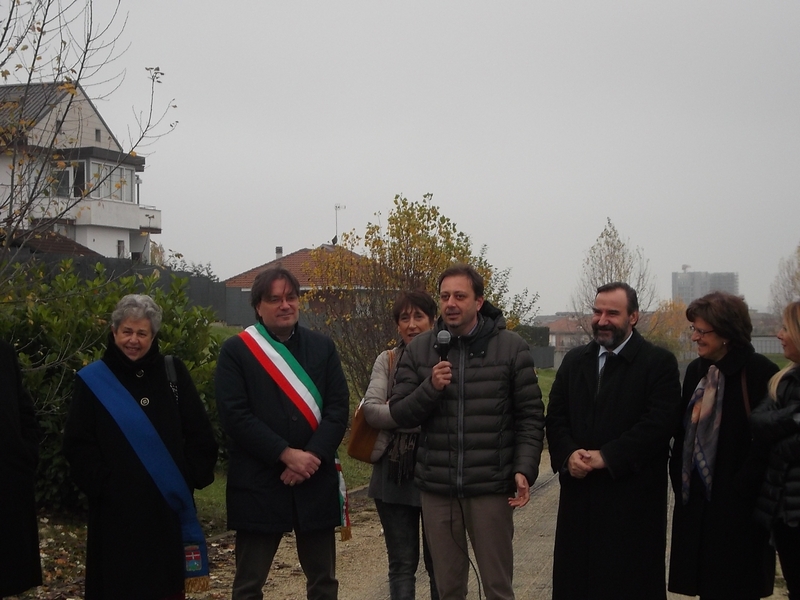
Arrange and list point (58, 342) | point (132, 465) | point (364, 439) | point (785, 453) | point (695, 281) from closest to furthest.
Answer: point (785, 453)
point (132, 465)
point (364, 439)
point (58, 342)
point (695, 281)

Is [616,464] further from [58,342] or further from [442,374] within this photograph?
[58,342]

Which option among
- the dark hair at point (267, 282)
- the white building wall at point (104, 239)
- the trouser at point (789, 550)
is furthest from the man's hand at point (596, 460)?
the white building wall at point (104, 239)

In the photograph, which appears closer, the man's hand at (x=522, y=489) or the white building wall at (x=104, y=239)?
the man's hand at (x=522, y=489)

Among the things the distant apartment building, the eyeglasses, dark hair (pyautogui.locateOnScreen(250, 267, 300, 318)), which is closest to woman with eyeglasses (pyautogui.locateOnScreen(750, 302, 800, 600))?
the eyeglasses

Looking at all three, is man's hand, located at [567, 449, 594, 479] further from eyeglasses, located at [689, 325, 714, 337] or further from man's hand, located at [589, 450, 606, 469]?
eyeglasses, located at [689, 325, 714, 337]

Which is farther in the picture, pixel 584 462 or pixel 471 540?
pixel 471 540

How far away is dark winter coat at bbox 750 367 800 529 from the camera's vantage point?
15.3ft

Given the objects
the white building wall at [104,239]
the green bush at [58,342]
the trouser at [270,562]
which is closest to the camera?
the trouser at [270,562]

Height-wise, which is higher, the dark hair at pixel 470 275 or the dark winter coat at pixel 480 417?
the dark hair at pixel 470 275

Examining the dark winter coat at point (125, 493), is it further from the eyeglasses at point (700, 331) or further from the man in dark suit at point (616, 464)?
the eyeglasses at point (700, 331)

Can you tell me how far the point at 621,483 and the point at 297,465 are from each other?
5.83 feet

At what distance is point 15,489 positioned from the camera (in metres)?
4.82

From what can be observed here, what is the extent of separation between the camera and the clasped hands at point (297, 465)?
16.7ft

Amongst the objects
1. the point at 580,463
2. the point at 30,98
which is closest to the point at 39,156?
the point at 30,98
